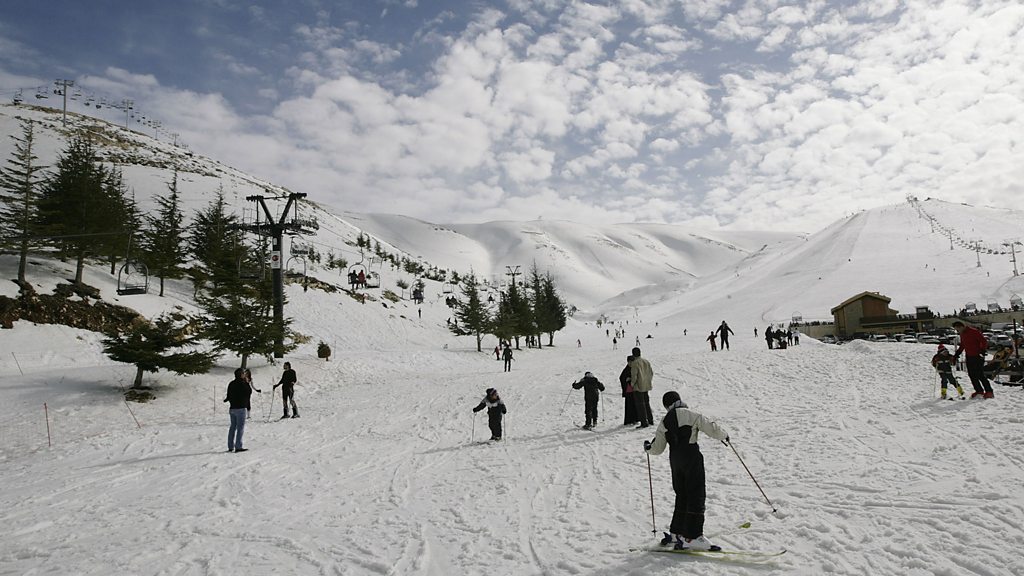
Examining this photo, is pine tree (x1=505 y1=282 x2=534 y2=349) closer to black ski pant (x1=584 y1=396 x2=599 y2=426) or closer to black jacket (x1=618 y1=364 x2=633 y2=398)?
black ski pant (x1=584 y1=396 x2=599 y2=426)

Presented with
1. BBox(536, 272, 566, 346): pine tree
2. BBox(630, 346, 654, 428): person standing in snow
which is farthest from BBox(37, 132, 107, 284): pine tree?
BBox(536, 272, 566, 346): pine tree

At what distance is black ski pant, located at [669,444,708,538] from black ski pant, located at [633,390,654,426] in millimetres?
6895

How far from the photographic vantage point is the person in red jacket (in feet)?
41.7

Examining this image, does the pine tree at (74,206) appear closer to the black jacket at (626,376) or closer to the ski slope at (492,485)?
the ski slope at (492,485)

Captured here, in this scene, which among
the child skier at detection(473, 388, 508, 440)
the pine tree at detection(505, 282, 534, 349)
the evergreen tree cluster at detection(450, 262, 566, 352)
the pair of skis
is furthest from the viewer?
the pine tree at detection(505, 282, 534, 349)

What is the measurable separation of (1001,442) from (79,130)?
6094 inches

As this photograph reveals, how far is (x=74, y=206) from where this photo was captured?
31.8m

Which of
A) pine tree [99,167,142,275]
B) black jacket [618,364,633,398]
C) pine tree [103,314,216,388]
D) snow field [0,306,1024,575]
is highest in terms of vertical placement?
pine tree [99,167,142,275]

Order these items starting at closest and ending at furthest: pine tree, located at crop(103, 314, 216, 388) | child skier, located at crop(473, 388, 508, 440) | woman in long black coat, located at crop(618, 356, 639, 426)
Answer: child skier, located at crop(473, 388, 508, 440)
woman in long black coat, located at crop(618, 356, 639, 426)
pine tree, located at crop(103, 314, 216, 388)

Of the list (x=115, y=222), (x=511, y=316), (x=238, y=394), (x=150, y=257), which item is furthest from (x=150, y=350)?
(x=511, y=316)

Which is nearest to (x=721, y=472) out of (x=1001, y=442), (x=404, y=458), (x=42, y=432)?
(x=1001, y=442)

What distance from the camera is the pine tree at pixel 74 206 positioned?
29.4 metres

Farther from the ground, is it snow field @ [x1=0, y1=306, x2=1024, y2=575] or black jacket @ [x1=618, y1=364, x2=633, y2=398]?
black jacket @ [x1=618, y1=364, x2=633, y2=398]

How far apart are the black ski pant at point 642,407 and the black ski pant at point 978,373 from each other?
8244 mm
